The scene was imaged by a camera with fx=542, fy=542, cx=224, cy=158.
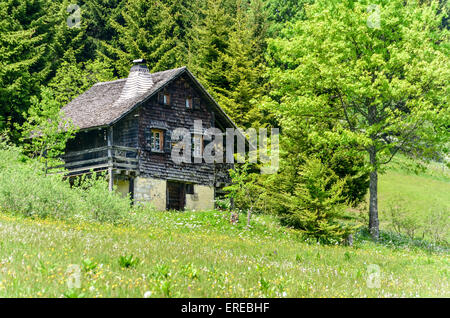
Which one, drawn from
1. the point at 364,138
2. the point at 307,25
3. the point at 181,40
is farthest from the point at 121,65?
the point at 364,138

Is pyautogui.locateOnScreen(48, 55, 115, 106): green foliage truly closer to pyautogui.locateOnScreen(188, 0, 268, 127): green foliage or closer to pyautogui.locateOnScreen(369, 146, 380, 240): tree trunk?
pyautogui.locateOnScreen(188, 0, 268, 127): green foliage

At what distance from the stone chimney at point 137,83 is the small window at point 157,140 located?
9.29ft

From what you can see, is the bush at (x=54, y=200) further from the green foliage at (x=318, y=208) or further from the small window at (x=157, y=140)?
the small window at (x=157, y=140)

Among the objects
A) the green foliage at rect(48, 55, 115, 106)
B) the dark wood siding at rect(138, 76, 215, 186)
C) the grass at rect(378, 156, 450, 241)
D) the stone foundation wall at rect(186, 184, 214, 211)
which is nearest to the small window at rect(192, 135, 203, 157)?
the dark wood siding at rect(138, 76, 215, 186)

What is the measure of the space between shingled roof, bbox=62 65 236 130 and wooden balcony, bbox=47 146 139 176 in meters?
1.67

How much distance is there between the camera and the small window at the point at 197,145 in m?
35.7

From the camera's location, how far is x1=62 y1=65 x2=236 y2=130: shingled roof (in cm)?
3247

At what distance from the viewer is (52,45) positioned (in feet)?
171

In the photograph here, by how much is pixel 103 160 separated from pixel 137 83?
6381mm

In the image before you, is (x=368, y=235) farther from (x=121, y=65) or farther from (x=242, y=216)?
(x=121, y=65)

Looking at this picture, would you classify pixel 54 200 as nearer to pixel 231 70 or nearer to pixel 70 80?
pixel 231 70

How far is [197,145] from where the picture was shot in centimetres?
3588

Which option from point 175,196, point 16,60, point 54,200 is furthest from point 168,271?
point 16,60

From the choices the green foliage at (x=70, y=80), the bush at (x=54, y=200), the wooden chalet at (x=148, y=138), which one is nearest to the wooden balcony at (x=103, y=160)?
the wooden chalet at (x=148, y=138)
